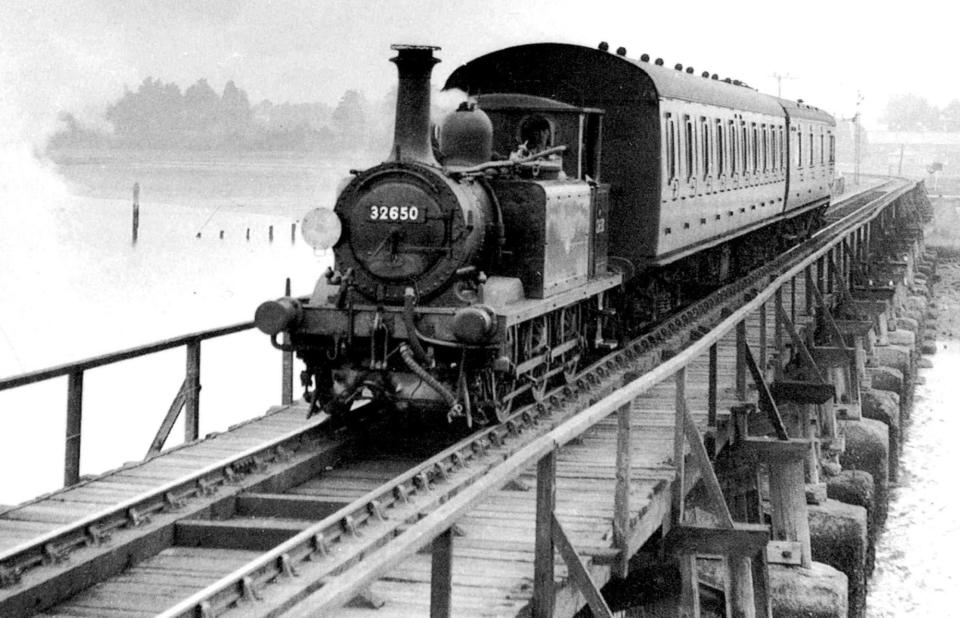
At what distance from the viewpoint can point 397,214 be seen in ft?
28.6

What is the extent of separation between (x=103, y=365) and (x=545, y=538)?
4.32 metres

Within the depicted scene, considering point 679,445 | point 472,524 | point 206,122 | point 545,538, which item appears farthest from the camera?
point 206,122

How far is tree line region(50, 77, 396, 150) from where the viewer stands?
3127 centimetres

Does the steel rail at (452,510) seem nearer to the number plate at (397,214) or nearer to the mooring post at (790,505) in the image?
the number plate at (397,214)

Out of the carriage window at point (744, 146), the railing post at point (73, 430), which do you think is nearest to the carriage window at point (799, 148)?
the carriage window at point (744, 146)

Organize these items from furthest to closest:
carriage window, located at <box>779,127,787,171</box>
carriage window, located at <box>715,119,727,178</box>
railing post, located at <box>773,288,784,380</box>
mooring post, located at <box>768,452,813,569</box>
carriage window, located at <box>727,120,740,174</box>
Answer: carriage window, located at <box>779,127,787,171</box> < carriage window, located at <box>727,120,740,174</box> < carriage window, located at <box>715,119,727,178</box> < mooring post, located at <box>768,452,813,569</box> < railing post, located at <box>773,288,784,380</box>

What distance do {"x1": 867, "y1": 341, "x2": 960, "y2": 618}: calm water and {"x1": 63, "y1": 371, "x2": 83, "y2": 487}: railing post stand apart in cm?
1079

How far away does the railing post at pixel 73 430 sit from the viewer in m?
7.64

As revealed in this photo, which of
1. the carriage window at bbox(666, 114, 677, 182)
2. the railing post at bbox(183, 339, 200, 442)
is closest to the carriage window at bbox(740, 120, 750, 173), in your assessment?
the carriage window at bbox(666, 114, 677, 182)

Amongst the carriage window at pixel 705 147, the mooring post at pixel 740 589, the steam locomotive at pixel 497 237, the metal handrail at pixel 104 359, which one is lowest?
the mooring post at pixel 740 589

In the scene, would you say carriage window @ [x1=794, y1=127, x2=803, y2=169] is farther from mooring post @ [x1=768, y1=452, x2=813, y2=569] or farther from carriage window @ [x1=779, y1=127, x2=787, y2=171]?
mooring post @ [x1=768, y1=452, x2=813, y2=569]

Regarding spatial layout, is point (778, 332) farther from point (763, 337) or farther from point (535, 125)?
point (535, 125)

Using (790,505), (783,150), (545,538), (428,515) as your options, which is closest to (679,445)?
(545,538)

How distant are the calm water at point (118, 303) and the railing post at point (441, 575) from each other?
11850 mm
